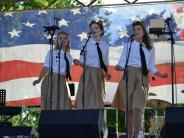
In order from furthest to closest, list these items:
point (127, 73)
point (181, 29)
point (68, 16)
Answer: point (68, 16) < point (181, 29) < point (127, 73)

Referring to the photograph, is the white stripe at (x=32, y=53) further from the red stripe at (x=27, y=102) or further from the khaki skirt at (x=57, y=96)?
the khaki skirt at (x=57, y=96)

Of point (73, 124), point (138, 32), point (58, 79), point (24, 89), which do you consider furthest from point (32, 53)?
point (73, 124)

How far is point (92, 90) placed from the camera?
914 cm

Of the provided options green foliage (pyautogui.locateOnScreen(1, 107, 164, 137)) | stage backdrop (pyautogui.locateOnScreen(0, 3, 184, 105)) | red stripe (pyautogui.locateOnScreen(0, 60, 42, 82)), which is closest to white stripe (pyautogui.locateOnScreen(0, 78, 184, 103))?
stage backdrop (pyautogui.locateOnScreen(0, 3, 184, 105))

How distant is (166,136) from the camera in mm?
6246

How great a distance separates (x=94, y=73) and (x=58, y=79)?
73 cm

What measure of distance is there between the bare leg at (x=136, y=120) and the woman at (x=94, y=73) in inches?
42.2

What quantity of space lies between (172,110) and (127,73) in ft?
6.83

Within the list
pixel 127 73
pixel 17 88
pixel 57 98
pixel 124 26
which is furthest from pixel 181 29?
pixel 17 88

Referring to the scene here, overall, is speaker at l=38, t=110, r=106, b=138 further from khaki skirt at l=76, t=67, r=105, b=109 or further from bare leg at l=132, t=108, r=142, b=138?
khaki skirt at l=76, t=67, r=105, b=109

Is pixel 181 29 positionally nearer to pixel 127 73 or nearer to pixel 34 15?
pixel 127 73

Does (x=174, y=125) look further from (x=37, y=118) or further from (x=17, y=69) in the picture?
(x=37, y=118)

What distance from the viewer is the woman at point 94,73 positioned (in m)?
9.06

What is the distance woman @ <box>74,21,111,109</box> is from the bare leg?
107 centimetres
